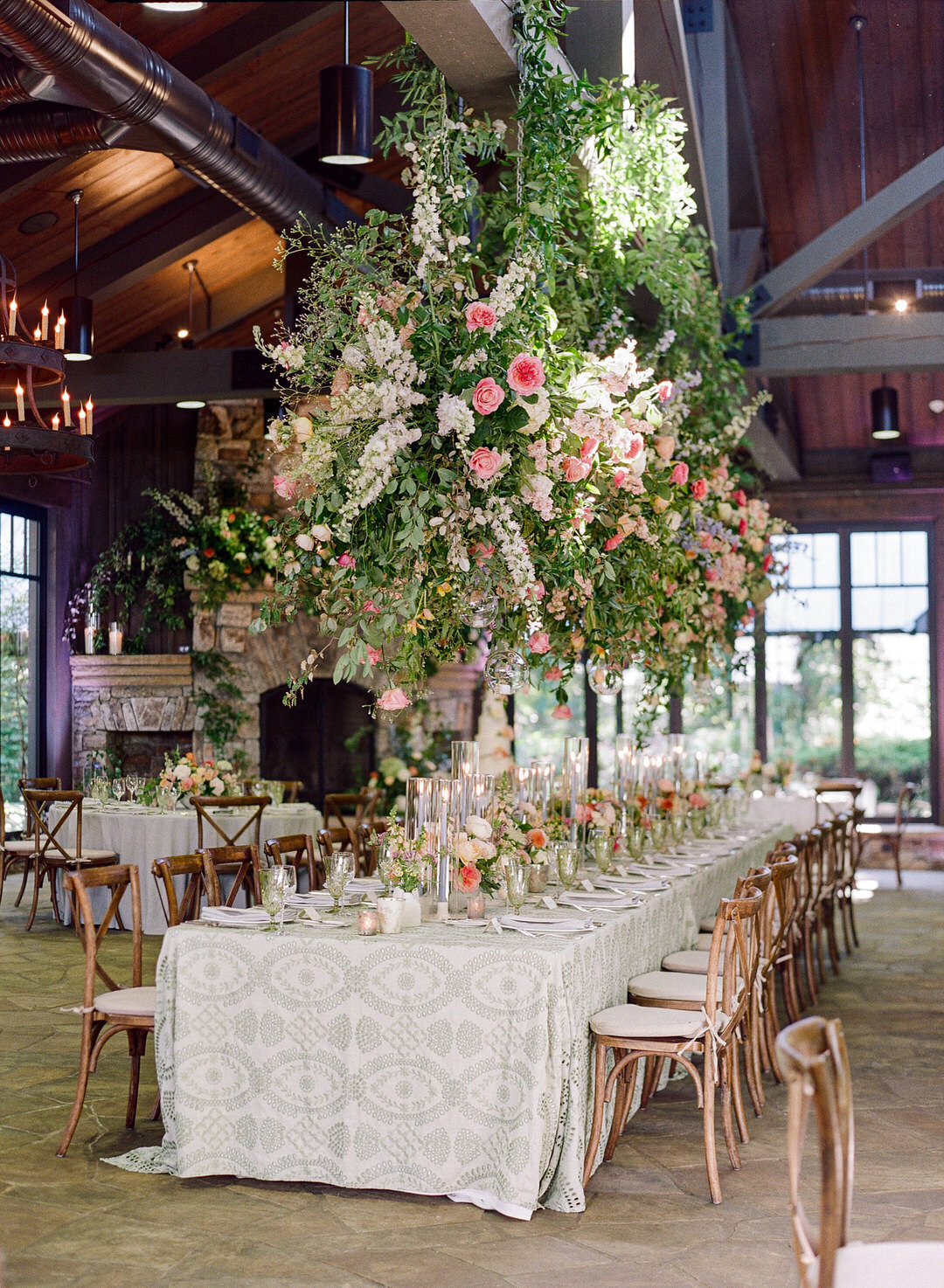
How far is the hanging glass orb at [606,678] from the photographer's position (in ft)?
16.3

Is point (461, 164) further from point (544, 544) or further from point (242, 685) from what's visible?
point (242, 685)

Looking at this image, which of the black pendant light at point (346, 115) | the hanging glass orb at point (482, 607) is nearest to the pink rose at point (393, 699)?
the hanging glass orb at point (482, 607)

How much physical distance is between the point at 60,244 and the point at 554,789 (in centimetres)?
657

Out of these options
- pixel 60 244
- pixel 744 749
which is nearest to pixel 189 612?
pixel 60 244

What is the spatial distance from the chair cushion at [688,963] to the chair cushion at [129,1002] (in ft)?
6.18

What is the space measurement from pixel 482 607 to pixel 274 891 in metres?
1.04

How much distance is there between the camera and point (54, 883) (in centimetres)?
859

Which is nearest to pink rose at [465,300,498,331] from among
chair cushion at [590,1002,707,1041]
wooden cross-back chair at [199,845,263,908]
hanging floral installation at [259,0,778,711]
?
hanging floral installation at [259,0,778,711]

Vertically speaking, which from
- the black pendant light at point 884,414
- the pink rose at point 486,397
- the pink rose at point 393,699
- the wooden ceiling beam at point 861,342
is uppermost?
the black pendant light at point 884,414

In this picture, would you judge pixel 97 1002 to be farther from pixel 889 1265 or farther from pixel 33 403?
pixel 889 1265

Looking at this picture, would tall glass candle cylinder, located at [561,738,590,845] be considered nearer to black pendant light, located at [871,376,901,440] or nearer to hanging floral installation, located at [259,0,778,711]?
hanging floral installation, located at [259,0,778,711]

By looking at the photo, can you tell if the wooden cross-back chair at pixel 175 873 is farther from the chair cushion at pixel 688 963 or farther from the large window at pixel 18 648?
the large window at pixel 18 648

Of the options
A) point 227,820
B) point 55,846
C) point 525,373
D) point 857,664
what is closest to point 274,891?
point 525,373

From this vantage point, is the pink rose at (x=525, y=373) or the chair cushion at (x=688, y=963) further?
the chair cushion at (x=688, y=963)
